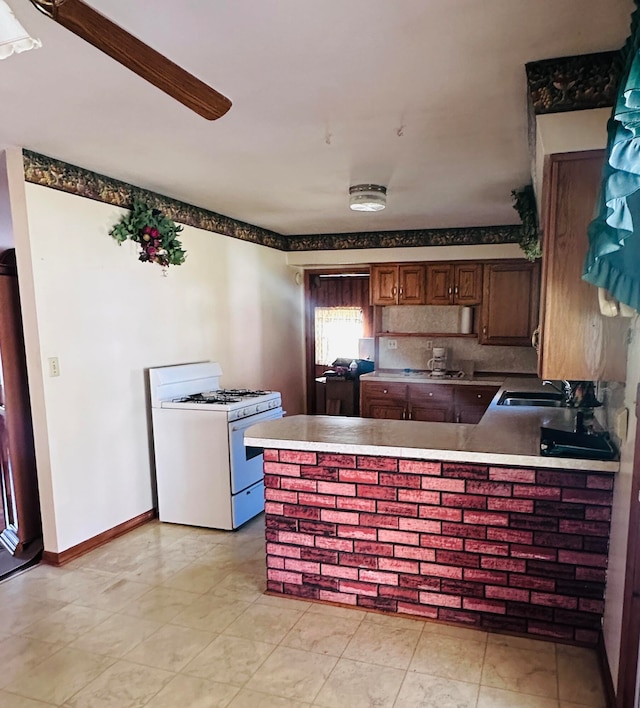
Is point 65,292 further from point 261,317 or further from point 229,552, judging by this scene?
point 261,317

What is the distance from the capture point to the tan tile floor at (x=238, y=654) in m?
1.91

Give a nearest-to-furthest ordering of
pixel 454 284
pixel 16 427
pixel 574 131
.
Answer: pixel 574 131 < pixel 16 427 < pixel 454 284

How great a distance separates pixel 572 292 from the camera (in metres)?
1.79

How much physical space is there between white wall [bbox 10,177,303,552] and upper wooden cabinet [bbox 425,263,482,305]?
7.57 feet

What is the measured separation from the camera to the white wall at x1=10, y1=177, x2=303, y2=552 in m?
2.89

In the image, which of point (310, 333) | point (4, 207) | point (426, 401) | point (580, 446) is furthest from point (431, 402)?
point (4, 207)

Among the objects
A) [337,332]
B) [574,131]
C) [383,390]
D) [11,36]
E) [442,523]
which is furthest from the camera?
[337,332]

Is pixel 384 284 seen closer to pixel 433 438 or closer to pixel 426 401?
pixel 426 401

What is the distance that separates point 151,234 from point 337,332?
418cm

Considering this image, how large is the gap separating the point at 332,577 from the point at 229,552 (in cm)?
90

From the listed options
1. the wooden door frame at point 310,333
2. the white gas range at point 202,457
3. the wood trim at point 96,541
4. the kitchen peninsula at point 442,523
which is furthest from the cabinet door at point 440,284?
the wood trim at point 96,541

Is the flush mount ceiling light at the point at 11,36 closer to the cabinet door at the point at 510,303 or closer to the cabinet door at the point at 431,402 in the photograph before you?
the cabinet door at the point at 431,402

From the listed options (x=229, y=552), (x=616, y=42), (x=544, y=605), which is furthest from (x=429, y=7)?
(x=229, y=552)

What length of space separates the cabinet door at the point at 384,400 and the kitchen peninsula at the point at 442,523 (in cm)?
267
